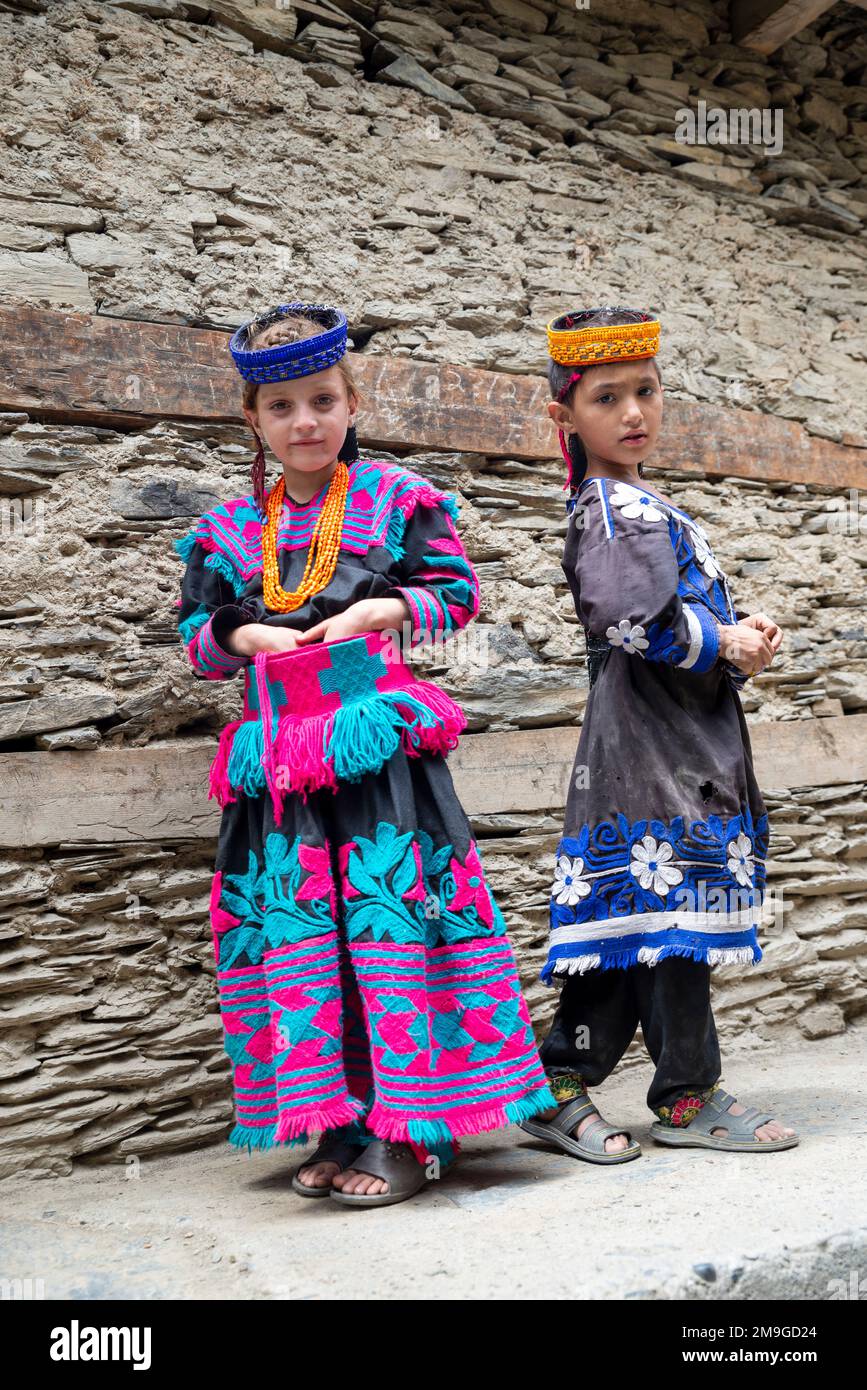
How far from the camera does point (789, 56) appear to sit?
4.46 meters

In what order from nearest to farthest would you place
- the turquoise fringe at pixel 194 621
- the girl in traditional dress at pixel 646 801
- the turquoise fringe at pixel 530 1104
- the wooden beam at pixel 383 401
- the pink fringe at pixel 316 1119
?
the pink fringe at pixel 316 1119 < the turquoise fringe at pixel 530 1104 < the girl in traditional dress at pixel 646 801 < the turquoise fringe at pixel 194 621 < the wooden beam at pixel 383 401

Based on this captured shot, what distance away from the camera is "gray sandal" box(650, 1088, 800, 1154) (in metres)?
2.43

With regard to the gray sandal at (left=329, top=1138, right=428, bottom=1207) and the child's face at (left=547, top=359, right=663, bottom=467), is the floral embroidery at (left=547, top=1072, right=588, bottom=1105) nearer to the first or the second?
the gray sandal at (left=329, top=1138, right=428, bottom=1207)

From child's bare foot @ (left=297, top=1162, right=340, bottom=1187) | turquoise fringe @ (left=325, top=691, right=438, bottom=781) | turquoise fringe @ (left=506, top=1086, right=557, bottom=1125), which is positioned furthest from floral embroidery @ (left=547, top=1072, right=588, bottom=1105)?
turquoise fringe @ (left=325, top=691, right=438, bottom=781)

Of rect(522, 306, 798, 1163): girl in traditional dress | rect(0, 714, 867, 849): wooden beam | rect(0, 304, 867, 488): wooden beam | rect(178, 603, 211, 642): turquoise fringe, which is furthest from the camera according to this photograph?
rect(0, 304, 867, 488): wooden beam

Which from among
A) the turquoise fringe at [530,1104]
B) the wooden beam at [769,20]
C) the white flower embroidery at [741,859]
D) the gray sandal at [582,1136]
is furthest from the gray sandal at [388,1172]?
the wooden beam at [769,20]

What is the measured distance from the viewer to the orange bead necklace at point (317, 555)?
242cm

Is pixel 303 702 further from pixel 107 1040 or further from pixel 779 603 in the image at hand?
pixel 779 603

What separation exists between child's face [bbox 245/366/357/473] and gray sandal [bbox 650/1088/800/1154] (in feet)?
5.17

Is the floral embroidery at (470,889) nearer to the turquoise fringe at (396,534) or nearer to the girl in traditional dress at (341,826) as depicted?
the girl in traditional dress at (341,826)

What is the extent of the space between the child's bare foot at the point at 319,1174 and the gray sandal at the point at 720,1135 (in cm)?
69

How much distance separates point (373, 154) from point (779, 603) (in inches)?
76.9
